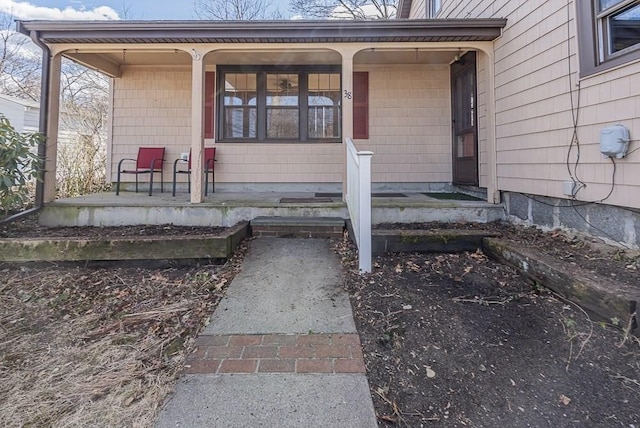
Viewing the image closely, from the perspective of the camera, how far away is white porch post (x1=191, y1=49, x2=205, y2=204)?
15.2 feet

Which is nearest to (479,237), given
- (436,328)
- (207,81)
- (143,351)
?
(436,328)

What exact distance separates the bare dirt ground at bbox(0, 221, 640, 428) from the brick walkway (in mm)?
113

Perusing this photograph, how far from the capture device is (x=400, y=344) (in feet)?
7.02

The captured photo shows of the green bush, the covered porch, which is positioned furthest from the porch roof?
the covered porch

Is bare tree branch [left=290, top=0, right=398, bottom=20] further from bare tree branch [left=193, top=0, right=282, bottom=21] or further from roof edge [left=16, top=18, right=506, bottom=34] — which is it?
roof edge [left=16, top=18, right=506, bottom=34]

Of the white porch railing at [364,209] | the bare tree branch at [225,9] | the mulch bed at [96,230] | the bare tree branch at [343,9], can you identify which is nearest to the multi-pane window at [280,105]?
the mulch bed at [96,230]

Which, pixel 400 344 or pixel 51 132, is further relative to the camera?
pixel 51 132

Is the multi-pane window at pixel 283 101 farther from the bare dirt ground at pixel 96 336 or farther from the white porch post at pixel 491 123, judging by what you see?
the bare dirt ground at pixel 96 336

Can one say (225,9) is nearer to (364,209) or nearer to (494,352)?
(364,209)

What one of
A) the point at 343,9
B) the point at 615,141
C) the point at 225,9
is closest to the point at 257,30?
the point at 615,141

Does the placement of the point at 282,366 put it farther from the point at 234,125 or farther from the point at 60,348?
the point at 234,125

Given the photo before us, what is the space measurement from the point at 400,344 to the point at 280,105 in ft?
17.3

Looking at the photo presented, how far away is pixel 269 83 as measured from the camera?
649cm

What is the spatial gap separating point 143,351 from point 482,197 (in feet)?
15.4
